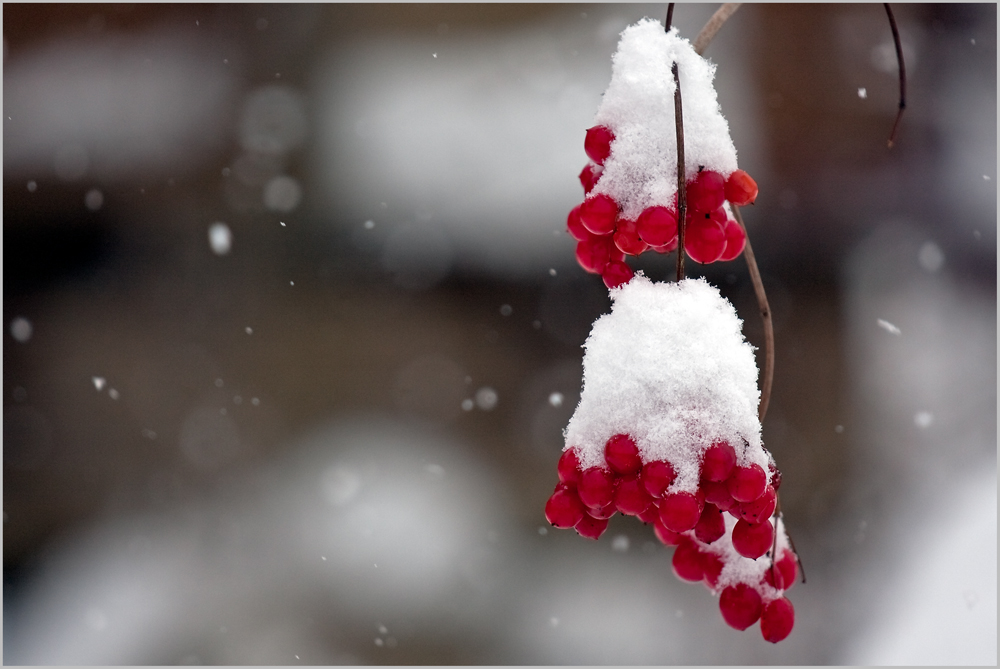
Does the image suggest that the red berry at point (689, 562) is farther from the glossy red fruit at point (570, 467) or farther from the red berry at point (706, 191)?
the red berry at point (706, 191)

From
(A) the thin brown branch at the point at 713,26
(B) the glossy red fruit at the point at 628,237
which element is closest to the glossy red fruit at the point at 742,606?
(B) the glossy red fruit at the point at 628,237

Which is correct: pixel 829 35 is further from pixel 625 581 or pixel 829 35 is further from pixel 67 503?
pixel 67 503

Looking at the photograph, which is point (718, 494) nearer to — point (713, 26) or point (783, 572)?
point (783, 572)

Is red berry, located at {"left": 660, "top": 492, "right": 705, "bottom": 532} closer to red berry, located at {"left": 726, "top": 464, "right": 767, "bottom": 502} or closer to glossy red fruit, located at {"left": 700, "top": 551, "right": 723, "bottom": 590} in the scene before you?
red berry, located at {"left": 726, "top": 464, "right": 767, "bottom": 502}

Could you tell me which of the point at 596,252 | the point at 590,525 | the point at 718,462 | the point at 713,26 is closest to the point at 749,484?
the point at 718,462

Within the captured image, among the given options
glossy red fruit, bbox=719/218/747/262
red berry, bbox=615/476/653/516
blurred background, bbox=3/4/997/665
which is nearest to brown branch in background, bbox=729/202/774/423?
glossy red fruit, bbox=719/218/747/262

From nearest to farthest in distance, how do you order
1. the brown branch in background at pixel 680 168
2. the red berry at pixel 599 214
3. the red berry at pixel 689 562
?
the brown branch in background at pixel 680 168 → the red berry at pixel 599 214 → the red berry at pixel 689 562
